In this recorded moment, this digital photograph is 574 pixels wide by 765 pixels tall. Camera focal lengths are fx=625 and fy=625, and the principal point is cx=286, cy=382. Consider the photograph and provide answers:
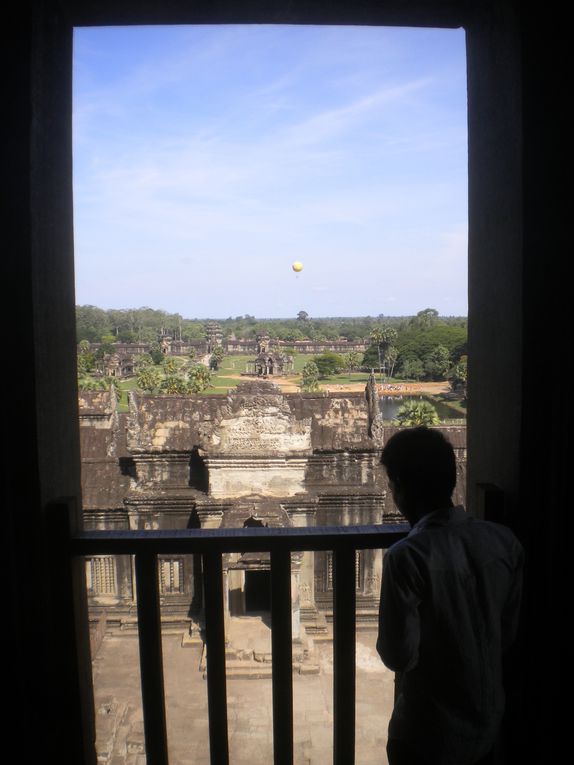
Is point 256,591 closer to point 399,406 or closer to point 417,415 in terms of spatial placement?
point 417,415

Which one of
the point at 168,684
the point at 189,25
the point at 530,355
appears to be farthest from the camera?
the point at 168,684

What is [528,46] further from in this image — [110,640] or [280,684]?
[110,640]

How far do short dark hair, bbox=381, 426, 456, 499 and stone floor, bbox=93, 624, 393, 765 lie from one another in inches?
275

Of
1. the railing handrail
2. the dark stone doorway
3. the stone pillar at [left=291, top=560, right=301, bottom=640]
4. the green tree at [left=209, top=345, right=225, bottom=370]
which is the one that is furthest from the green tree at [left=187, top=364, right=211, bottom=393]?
the railing handrail

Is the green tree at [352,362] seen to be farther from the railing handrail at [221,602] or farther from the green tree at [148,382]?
the railing handrail at [221,602]

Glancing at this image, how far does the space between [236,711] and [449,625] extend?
809cm

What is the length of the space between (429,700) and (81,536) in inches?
39.7

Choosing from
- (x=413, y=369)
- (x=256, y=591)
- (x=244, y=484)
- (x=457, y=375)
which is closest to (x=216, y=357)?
(x=413, y=369)

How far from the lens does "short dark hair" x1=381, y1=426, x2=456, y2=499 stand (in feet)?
5.12

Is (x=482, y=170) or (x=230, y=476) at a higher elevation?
(x=482, y=170)

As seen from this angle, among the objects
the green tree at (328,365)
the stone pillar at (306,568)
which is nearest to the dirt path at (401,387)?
the green tree at (328,365)

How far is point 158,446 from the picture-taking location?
436 inches

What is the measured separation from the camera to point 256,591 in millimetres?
11375

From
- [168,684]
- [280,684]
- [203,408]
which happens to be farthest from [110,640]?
[280,684]
